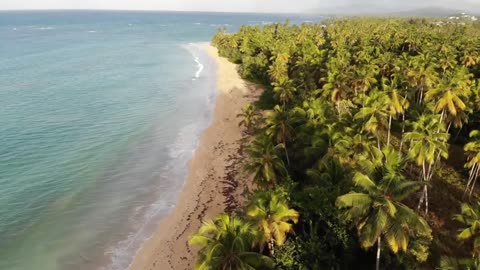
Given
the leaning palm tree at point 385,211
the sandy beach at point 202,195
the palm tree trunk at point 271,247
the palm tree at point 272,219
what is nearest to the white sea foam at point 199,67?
the sandy beach at point 202,195

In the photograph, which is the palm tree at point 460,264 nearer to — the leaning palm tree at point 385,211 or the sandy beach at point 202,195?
the leaning palm tree at point 385,211

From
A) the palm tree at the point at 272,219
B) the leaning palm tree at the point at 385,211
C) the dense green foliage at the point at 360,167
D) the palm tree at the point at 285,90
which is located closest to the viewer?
the leaning palm tree at the point at 385,211

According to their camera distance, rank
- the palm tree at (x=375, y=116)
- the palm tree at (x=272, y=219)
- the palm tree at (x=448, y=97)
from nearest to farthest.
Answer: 1. the palm tree at (x=272, y=219)
2. the palm tree at (x=375, y=116)
3. the palm tree at (x=448, y=97)

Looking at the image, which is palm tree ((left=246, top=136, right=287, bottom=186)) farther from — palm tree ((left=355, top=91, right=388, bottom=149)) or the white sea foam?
the white sea foam

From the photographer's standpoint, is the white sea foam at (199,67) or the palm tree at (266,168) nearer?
→ the palm tree at (266,168)

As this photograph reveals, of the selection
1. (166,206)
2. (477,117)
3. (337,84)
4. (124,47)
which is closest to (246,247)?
(166,206)

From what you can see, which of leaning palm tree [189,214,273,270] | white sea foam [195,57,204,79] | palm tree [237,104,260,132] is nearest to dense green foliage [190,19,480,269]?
palm tree [237,104,260,132]
